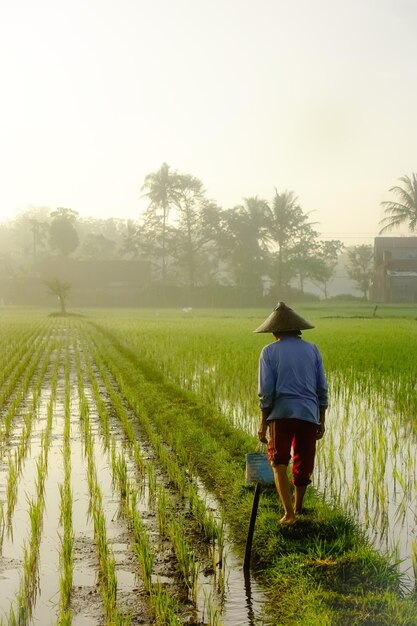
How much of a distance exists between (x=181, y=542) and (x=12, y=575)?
0.87 meters

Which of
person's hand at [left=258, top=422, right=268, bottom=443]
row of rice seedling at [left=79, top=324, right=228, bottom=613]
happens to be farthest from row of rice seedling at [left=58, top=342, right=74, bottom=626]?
person's hand at [left=258, top=422, right=268, bottom=443]

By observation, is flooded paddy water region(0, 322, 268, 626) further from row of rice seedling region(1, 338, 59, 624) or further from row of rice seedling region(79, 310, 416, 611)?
row of rice seedling region(79, 310, 416, 611)

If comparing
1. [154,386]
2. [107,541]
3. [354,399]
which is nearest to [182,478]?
[107,541]

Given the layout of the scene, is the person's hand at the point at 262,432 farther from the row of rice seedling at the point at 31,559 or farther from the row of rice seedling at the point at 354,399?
the row of rice seedling at the point at 31,559

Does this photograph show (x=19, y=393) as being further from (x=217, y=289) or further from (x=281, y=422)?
(x=217, y=289)

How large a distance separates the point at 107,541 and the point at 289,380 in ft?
4.57

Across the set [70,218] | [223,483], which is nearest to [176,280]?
[70,218]

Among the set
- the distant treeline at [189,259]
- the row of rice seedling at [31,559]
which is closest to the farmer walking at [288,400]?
the row of rice seedling at [31,559]

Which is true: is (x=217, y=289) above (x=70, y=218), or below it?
below

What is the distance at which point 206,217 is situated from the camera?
2341 inches

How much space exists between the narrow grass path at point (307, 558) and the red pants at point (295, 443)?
32 centimetres

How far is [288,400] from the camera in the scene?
179 inches

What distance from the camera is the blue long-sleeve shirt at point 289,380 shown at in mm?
4547

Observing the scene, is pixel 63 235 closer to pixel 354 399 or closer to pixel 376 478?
pixel 354 399
